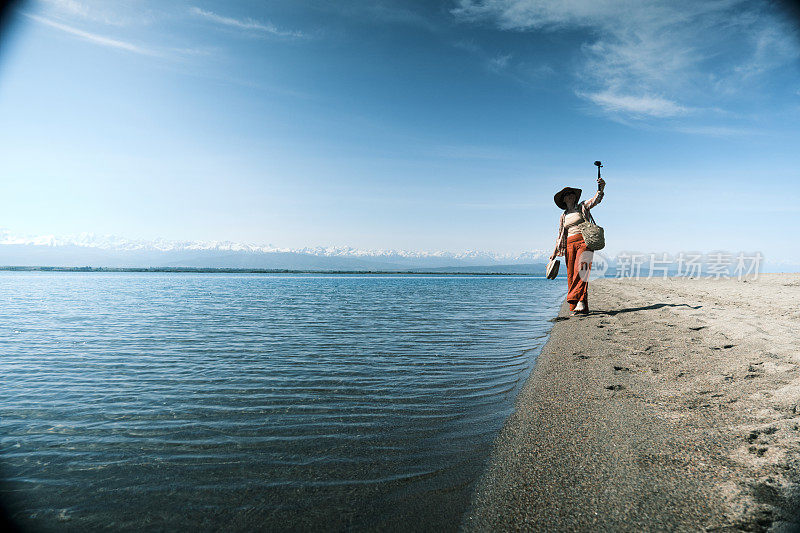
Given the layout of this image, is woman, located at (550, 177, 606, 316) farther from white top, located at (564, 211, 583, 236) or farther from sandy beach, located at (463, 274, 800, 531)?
sandy beach, located at (463, 274, 800, 531)

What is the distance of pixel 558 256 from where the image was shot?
1244 cm

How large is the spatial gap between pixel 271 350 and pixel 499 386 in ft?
16.7

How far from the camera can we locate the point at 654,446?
11.0 ft

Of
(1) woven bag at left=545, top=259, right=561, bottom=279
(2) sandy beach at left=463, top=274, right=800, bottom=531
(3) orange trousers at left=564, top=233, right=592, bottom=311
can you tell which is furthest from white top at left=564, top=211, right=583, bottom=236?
(2) sandy beach at left=463, top=274, right=800, bottom=531

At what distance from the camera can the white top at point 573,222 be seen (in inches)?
467

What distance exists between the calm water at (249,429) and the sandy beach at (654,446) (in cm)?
38

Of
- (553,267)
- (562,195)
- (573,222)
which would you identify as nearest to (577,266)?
(553,267)

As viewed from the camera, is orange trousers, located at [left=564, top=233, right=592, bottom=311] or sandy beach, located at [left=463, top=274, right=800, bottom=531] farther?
orange trousers, located at [left=564, top=233, right=592, bottom=311]

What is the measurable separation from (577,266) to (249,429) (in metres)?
10.7

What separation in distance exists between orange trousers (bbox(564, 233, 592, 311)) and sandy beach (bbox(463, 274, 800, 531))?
5.21 m

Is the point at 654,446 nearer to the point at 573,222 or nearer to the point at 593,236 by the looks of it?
the point at 593,236

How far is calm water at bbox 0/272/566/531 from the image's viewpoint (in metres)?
2.72

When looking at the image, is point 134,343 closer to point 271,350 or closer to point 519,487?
point 271,350

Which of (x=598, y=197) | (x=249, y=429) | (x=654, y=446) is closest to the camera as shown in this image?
(x=654, y=446)
